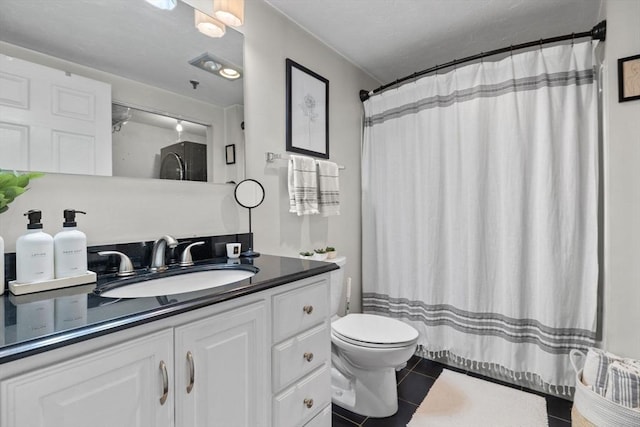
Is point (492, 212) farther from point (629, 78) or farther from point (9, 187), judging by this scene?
point (9, 187)

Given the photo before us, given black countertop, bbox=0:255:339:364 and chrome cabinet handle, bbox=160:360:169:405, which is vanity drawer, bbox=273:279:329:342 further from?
chrome cabinet handle, bbox=160:360:169:405

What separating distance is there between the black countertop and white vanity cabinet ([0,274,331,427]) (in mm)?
27

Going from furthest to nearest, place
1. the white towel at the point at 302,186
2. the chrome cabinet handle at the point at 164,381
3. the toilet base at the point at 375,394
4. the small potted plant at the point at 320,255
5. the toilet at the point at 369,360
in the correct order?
the small potted plant at the point at 320,255
the white towel at the point at 302,186
the toilet base at the point at 375,394
the toilet at the point at 369,360
the chrome cabinet handle at the point at 164,381

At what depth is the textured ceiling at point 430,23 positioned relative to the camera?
1.79 m

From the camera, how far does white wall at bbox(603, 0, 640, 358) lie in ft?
4.67

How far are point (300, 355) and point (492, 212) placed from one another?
5.01ft

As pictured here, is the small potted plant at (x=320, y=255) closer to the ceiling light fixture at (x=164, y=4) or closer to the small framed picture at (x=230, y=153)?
the small framed picture at (x=230, y=153)

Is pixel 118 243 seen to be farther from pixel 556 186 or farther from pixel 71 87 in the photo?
pixel 556 186

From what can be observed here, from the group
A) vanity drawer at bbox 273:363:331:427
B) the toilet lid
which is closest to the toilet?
the toilet lid

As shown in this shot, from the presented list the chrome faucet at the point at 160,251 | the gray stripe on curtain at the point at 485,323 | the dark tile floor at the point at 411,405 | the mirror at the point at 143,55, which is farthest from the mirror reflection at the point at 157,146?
the gray stripe on curtain at the point at 485,323

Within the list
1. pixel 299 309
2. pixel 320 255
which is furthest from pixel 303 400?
pixel 320 255

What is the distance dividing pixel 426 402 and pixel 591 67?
2.07m

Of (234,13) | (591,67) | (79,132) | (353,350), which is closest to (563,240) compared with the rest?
(591,67)

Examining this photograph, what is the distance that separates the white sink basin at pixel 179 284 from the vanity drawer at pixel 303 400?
45 centimetres
